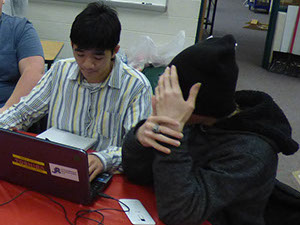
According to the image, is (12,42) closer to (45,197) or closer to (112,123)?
(112,123)

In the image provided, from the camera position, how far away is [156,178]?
0.94 metres

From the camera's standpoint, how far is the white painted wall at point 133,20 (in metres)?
3.07

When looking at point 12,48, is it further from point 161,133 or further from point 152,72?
point 161,133

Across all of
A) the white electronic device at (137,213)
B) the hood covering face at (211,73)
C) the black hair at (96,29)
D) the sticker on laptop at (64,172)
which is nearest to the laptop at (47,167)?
the sticker on laptop at (64,172)

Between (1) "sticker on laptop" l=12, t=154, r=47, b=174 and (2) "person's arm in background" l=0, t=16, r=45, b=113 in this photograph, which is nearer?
(1) "sticker on laptop" l=12, t=154, r=47, b=174

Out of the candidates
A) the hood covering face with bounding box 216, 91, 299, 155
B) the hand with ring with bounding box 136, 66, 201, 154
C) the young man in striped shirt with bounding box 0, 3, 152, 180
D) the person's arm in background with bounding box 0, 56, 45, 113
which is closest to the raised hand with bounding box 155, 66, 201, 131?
the hand with ring with bounding box 136, 66, 201, 154

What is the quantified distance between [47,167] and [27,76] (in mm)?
1157

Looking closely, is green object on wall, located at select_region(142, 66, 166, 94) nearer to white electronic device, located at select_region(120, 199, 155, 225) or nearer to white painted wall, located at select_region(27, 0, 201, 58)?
white painted wall, located at select_region(27, 0, 201, 58)

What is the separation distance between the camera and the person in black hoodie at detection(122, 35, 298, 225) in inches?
36.1

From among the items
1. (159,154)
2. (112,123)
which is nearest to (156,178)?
(159,154)

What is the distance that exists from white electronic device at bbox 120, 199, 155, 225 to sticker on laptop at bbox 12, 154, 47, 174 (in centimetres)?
26

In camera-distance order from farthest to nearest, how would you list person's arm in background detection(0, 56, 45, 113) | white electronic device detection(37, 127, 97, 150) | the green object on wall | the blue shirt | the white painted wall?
the white painted wall
the green object on wall
the blue shirt
person's arm in background detection(0, 56, 45, 113)
white electronic device detection(37, 127, 97, 150)

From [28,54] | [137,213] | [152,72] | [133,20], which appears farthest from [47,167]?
[133,20]

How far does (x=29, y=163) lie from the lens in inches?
39.2
